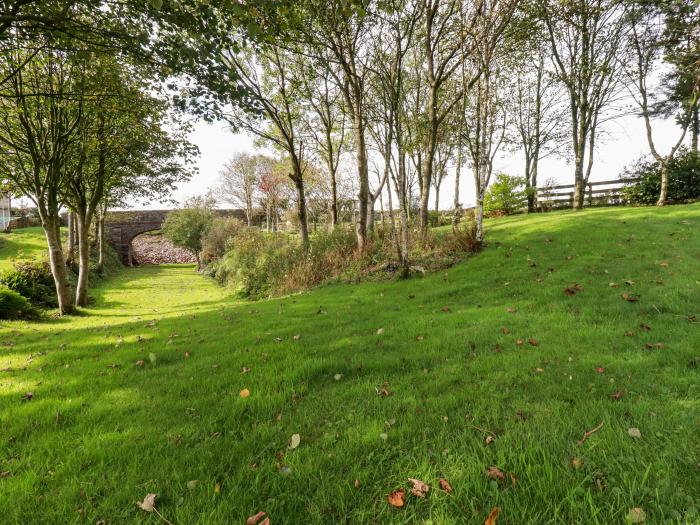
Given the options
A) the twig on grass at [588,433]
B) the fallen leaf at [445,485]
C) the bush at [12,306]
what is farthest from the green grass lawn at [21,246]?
the twig on grass at [588,433]

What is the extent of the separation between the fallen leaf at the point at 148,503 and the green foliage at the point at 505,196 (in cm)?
2366

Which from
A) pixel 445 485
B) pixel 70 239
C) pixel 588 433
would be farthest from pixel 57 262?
pixel 588 433

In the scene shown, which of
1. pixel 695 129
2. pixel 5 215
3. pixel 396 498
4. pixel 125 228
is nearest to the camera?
pixel 396 498

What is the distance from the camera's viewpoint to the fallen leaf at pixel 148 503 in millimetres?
1989

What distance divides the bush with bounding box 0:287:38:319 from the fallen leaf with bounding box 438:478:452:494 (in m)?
15.3

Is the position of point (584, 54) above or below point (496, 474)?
above

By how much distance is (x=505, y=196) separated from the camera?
2173 cm

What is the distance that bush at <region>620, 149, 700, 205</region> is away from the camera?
53.1ft

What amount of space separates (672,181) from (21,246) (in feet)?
136

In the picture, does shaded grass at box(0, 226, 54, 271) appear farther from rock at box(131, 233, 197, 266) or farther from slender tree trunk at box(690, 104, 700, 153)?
slender tree trunk at box(690, 104, 700, 153)

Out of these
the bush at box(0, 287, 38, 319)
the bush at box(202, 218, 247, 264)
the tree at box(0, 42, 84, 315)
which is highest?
the tree at box(0, 42, 84, 315)

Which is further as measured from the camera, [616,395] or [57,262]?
[57,262]

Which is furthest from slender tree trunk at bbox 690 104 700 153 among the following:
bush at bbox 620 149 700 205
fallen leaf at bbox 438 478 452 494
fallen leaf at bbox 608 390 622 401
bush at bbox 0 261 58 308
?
bush at bbox 0 261 58 308

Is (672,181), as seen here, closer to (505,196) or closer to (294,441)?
(505,196)
